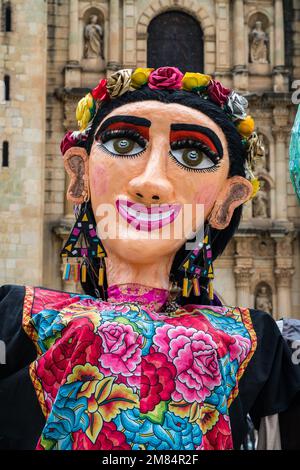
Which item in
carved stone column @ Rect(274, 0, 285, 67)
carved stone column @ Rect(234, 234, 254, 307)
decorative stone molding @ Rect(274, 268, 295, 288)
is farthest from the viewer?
carved stone column @ Rect(274, 0, 285, 67)

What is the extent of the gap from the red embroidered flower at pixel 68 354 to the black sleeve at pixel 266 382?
1.77 ft

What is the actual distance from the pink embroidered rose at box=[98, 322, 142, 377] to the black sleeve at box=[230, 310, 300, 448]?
0.41 metres

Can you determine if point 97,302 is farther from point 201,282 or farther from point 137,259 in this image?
point 201,282

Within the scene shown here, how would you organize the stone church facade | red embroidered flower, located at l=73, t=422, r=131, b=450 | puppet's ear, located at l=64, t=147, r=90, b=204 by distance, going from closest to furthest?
red embroidered flower, located at l=73, t=422, r=131, b=450 → puppet's ear, located at l=64, t=147, r=90, b=204 → the stone church facade

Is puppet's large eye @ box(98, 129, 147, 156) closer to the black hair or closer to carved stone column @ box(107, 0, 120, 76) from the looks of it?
the black hair

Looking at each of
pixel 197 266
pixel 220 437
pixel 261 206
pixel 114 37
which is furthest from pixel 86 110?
pixel 114 37

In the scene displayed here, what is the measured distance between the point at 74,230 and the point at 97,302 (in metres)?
0.29

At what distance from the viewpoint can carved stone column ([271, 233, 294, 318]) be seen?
14.5m

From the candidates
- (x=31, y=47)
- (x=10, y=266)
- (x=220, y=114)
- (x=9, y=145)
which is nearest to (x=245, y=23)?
(x=31, y=47)

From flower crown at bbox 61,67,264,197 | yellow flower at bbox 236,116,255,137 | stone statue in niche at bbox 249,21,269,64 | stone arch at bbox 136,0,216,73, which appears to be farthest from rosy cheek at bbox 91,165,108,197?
stone statue in niche at bbox 249,21,269,64

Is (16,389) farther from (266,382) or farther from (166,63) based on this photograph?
(166,63)

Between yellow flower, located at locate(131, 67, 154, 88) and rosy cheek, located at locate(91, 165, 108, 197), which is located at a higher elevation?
yellow flower, located at locate(131, 67, 154, 88)

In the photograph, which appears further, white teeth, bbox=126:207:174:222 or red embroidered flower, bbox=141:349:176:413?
white teeth, bbox=126:207:174:222

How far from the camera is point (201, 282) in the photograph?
3.00m
